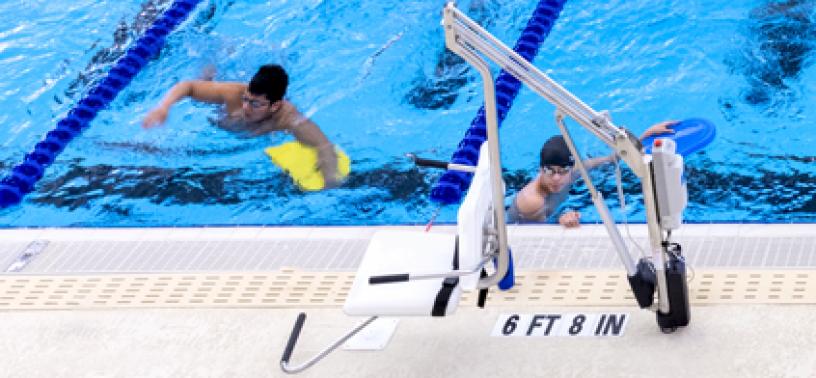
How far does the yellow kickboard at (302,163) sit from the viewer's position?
553 centimetres

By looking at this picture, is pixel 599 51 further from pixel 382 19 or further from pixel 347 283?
pixel 347 283

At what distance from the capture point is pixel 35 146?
5.80 metres

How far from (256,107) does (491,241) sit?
246cm

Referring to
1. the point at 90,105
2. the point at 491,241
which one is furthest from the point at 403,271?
the point at 90,105

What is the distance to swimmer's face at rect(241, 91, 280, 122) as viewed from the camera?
5809mm

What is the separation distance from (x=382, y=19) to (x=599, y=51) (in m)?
1.23

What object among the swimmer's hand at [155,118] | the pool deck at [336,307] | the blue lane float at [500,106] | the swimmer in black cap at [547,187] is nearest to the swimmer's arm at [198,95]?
the swimmer's hand at [155,118]

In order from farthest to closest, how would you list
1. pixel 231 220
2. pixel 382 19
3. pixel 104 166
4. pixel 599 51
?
pixel 382 19 → pixel 599 51 → pixel 104 166 → pixel 231 220

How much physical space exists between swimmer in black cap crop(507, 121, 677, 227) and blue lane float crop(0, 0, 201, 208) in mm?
2142

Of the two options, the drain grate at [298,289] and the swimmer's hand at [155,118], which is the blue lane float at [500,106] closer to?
the drain grate at [298,289]

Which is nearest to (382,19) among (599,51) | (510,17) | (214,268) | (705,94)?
(510,17)

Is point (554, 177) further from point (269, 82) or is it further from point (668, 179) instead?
point (668, 179)

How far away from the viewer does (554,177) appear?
505cm

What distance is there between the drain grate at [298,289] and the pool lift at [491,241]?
0.27m
